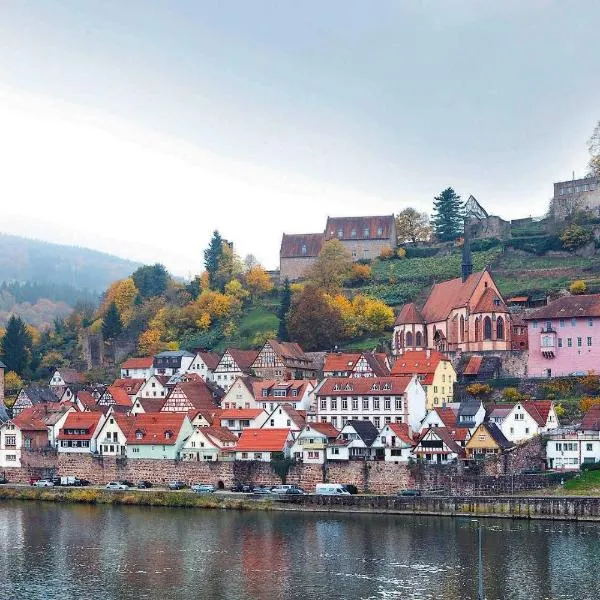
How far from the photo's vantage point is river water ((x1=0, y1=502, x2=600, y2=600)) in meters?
48.2

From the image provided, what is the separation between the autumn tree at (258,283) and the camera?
121500 millimetres

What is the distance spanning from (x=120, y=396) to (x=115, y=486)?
18.1m

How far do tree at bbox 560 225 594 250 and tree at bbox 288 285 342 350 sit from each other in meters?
25.6

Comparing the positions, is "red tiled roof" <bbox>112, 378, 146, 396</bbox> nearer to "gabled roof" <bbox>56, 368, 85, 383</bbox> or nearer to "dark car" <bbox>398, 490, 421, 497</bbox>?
"gabled roof" <bbox>56, 368, 85, 383</bbox>

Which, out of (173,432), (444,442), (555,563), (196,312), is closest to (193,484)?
(173,432)

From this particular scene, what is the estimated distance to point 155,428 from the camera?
79.1m

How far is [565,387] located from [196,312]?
1873 inches

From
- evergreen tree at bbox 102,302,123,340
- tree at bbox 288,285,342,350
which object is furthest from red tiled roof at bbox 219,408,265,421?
evergreen tree at bbox 102,302,123,340

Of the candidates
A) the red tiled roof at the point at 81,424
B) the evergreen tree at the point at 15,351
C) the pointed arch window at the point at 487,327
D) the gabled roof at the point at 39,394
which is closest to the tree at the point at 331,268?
the pointed arch window at the point at 487,327

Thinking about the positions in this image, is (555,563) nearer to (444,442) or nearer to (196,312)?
(444,442)

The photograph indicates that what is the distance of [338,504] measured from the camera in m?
68.0

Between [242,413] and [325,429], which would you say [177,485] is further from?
[325,429]

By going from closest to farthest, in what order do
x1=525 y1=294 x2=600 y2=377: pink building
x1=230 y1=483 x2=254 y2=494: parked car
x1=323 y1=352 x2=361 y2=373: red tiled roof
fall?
x1=230 y1=483 x2=254 y2=494: parked car
x1=525 y1=294 x2=600 y2=377: pink building
x1=323 y1=352 x2=361 y2=373: red tiled roof

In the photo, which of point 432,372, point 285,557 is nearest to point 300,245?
point 432,372
